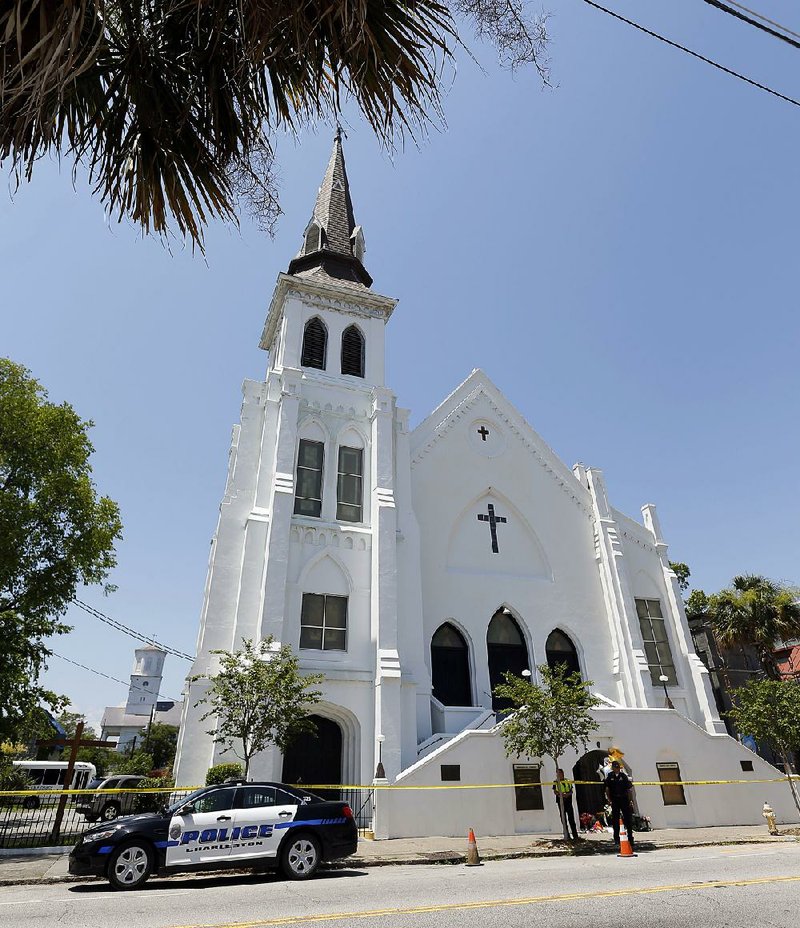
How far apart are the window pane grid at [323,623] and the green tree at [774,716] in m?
12.4

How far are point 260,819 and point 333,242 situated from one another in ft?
82.4

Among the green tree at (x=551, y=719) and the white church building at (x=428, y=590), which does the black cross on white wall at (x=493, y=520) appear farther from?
the green tree at (x=551, y=719)

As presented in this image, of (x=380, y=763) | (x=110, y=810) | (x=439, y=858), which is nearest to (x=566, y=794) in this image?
(x=439, y=858)

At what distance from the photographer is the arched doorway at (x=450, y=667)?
20.0 meters

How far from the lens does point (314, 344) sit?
24562mm

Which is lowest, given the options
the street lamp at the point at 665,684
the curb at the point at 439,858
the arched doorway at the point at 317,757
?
the curb at the point at 439,858

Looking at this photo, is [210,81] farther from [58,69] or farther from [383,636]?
[383,636]

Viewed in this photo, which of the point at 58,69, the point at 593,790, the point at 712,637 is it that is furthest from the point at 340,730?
the point at 712,637

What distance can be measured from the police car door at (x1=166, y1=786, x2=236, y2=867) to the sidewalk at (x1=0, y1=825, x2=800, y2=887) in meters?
1.03

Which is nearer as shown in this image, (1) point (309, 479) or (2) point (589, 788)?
(2) point (589, 788)

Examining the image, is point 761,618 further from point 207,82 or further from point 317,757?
point 207,82

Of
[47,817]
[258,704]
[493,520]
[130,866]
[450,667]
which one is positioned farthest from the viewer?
[493,520]

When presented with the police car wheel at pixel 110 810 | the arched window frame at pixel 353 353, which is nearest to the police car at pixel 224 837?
the arched window frame at pixel 353 353

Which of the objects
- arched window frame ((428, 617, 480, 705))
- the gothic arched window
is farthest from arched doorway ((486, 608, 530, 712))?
the gothic arched window
